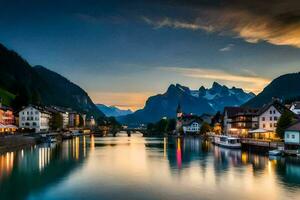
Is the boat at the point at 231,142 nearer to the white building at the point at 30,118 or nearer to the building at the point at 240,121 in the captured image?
the building at the point at 240,121

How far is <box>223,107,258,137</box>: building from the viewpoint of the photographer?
14400 cm

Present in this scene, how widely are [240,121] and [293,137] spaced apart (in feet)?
218

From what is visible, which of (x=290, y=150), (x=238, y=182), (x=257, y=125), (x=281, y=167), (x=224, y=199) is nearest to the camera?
(x=224, y=199)

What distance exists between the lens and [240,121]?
149875 mm

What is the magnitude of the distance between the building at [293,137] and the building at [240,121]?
171 feet

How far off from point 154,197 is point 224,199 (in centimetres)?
775

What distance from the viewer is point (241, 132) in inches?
5925

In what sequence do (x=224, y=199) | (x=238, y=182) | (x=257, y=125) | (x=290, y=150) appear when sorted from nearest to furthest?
(x=224, y=199) → (x=238, y=182) → (x=290, y=150) → (x=257, y=125)

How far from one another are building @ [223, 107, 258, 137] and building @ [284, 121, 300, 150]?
2058 inches

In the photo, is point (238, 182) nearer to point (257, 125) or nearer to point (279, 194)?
point (279, 194)

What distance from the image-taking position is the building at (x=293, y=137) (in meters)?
82.8

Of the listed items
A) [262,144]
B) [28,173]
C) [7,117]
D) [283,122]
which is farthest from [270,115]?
[7,117]

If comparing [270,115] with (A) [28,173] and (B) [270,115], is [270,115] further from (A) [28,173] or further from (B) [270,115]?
(A) [28,173]

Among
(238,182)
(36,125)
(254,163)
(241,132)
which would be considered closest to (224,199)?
(238,182)
